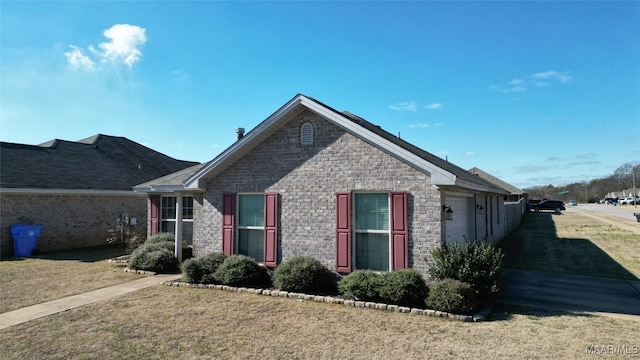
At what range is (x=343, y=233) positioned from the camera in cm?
966

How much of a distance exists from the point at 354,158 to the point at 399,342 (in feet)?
15.8

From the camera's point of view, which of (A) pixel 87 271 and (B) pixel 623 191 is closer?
(A) pixel 87 271

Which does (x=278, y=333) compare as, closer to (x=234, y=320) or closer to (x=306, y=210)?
(x=234, y=320)

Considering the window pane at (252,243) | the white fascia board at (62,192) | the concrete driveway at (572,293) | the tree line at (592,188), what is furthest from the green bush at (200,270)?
the tree line at (592,188)

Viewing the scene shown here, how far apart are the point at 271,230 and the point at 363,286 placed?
3317 millimetres

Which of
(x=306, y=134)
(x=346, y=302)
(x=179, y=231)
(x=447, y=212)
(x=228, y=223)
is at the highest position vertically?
(x=306, y=134)

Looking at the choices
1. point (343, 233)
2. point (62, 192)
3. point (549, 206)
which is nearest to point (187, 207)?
point (343, 233)

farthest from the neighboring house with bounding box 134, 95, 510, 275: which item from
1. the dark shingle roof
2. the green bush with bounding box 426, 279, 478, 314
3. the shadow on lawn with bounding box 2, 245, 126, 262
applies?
the dark shingle roof

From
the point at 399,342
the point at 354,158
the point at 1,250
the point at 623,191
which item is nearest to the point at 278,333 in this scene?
the point at 399,342

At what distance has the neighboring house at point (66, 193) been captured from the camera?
53.9ft

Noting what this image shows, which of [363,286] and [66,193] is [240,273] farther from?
[66,193]

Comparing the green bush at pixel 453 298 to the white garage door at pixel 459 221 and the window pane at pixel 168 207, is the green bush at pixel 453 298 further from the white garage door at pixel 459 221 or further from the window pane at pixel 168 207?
the window pane at pixel 168 207

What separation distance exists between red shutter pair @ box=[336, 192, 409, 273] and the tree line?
116m

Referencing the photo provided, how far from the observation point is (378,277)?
8.58 meters
